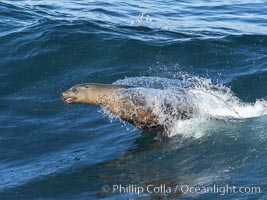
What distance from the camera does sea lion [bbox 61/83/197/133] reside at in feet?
28.3

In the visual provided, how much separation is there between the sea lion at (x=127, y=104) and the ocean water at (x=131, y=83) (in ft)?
0.48

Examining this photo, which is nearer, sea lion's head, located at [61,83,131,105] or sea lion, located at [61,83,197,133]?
sea lion, located at [61,83,197,133]

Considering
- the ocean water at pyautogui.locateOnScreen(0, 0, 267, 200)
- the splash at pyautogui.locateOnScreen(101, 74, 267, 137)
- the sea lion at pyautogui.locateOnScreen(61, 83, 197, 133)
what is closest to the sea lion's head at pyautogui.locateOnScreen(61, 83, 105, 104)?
the sea lion at pyautogui.locateOnScreen(61, 83, 197, 133)

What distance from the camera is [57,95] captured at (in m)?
11.4

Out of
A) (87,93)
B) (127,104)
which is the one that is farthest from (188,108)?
(87,93)

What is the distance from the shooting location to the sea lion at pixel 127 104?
862 centimetres

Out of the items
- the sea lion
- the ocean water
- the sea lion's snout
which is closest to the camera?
the ocean water

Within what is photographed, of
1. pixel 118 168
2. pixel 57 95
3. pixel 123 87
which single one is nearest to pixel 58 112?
pixel 57 95

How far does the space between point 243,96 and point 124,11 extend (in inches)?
285

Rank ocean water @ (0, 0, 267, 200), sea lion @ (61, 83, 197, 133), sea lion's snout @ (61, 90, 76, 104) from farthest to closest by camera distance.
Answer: sea lion's snout @ (61, 90, 76, 104)
sea lion @ (61, 83, 197, 133)
ocean water @ (0, 0, 267, 200)

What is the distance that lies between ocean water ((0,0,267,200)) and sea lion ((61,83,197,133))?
0.48ft

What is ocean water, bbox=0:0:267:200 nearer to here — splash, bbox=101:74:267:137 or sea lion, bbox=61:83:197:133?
splash, bbox=101:74:267:137

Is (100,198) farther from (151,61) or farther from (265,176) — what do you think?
(151,61)

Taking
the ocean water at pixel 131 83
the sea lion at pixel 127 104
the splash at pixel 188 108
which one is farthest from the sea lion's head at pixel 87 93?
the ocean water at pixel 131 83
